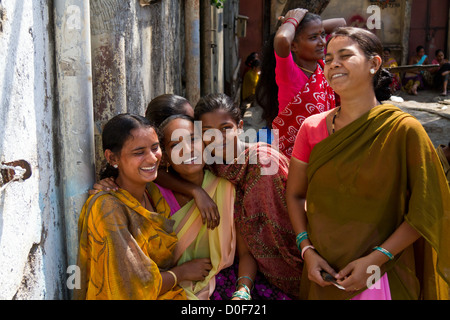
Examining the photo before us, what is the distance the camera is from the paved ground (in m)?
7.76

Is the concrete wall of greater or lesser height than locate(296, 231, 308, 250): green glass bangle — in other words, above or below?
above

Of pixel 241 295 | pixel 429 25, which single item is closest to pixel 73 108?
pixel 241 295

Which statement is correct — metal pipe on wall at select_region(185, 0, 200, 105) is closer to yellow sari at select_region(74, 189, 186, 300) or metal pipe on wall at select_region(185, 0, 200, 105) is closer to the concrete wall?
yellow sari at select_region(74, 189, 186, 300)

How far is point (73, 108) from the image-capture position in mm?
1957

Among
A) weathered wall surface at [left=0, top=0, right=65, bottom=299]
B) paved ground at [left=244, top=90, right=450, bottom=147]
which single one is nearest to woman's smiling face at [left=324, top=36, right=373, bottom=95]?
weathered wall surface at [left=0, top=0, right=65, bottom=299]

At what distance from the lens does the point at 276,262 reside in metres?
2.12

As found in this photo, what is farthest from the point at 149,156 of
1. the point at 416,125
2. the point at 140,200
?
the point at 416,125

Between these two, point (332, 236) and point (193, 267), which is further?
point (193, 267)

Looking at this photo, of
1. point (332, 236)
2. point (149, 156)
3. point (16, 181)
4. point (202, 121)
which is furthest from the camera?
point (202, 121)

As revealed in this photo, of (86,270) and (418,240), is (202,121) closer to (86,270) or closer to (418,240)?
(86,270)

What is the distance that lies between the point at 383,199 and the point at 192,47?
4.13m

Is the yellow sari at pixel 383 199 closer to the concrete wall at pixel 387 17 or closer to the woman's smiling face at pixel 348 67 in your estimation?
the woman's smiling face at pixel 348 67

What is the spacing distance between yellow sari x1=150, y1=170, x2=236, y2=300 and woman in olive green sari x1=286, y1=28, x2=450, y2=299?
1.31ft
